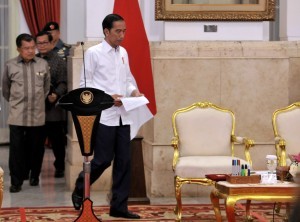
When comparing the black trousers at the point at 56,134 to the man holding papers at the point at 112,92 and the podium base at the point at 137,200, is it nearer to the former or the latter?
the podium base at the point at 137,200

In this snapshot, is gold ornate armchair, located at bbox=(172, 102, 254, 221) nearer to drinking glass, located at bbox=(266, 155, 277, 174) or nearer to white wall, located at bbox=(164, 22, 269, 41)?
drinking glass, located at bbox=(266, 155, 277, 174)

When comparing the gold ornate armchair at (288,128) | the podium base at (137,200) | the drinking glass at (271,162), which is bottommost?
the podium base at (137,200)

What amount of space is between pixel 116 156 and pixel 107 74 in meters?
0.68

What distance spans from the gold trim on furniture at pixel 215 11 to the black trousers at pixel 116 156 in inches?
81.0

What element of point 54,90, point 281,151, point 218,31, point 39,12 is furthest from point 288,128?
point 39,12

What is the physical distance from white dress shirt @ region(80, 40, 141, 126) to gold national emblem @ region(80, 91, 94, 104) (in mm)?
405

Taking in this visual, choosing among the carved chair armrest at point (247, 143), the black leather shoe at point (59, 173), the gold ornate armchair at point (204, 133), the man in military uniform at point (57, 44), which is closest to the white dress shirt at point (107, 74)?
the gold ornate armchair at point (204, 133)

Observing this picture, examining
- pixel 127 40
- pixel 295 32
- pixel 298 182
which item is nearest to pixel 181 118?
pixel 127 40

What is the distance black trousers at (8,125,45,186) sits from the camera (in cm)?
768

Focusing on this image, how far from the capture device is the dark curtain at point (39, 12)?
40.0 ft

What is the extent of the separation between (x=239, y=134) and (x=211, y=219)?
5.41ft

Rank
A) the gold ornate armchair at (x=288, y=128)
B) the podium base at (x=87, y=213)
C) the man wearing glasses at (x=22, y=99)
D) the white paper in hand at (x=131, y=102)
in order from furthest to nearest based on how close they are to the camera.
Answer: the man wearing glasses at (x=22, y=99) < the gold ornate armchair at (x=288, y=128) < the white paper in hand at (x=131, y=102) < the podium base at (x=87, y=213)

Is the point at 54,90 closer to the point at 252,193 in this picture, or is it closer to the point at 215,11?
the point at 215,11

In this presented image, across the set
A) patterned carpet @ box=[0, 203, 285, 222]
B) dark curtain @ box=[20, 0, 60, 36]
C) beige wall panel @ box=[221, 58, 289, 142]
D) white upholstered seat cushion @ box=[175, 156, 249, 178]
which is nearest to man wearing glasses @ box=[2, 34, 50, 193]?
patterned carpet @ box=[0, 203, 285, 222]
